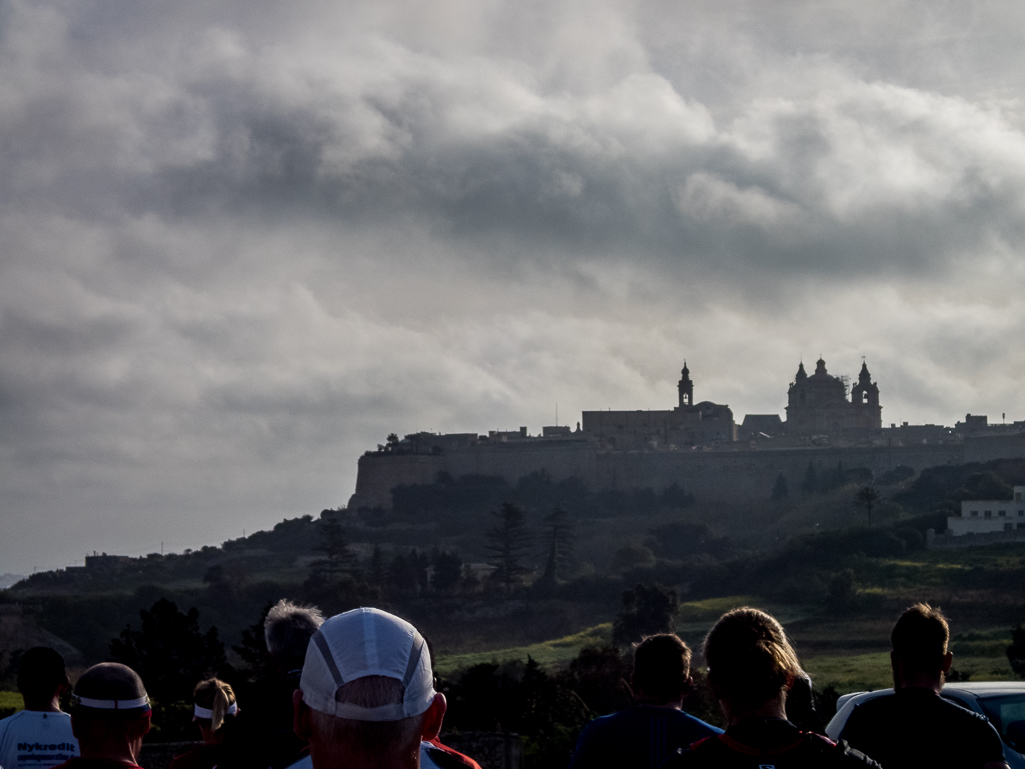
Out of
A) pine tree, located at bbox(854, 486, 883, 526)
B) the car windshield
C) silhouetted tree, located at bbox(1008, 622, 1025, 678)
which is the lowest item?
silhouetted tree, located at bbox(1008, 622, 1025, 678)

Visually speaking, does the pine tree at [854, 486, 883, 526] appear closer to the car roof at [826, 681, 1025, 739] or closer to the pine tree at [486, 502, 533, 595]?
the pine tree at [486, 502, 533, 595]

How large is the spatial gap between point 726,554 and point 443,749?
211ft

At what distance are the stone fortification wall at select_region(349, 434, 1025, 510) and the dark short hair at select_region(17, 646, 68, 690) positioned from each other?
2902 inches

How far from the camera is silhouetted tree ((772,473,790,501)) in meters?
75.1

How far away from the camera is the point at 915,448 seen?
75.9 meters

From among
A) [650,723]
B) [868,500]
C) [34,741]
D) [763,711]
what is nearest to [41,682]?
[34,741]

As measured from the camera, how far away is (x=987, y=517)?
5403cm

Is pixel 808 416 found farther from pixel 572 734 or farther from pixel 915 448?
pixel 572 734

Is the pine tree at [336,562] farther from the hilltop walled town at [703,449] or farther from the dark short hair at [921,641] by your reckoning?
the dark short hair at [921,641]

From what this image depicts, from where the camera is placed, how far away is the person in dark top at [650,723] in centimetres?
358

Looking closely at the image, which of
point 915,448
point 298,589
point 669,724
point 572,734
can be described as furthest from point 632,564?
point 669,724

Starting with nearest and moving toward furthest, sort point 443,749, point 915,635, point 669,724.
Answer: point 443,749, point 915,635, point 669,724

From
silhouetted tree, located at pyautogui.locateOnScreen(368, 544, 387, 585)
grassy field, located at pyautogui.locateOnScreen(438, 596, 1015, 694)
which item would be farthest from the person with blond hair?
silhouetted tree, located at pyautogui.locateOnScreen(368, 544, 387, 585)

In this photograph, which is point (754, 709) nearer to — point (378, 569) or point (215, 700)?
point (215, 700)
